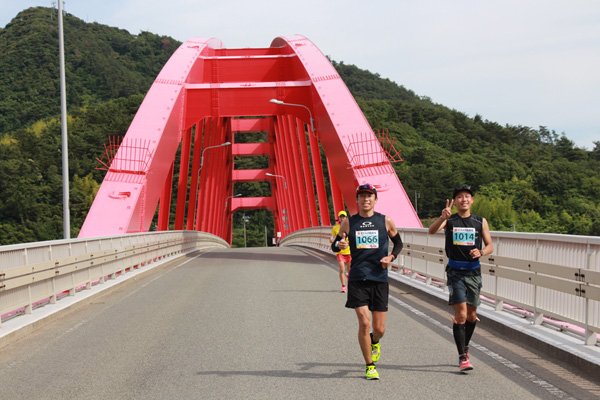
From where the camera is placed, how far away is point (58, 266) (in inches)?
413

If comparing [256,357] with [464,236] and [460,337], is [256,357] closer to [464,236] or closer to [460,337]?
[460,337]

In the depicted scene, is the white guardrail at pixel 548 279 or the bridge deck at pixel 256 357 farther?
the white guardrail at pixel 548 279

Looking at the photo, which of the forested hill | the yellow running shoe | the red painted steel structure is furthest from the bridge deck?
the forested hill

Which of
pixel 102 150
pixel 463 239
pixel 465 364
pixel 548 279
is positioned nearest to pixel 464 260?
pixel 463 239

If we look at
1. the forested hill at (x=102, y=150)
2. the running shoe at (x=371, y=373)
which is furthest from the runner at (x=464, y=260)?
the forested hill at (x=102, y=150)

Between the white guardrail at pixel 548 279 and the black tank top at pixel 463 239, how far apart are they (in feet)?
3.69

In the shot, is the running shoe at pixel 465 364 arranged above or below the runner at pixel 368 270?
below

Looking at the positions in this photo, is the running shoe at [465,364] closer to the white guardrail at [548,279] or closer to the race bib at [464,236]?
the race bib at [464,236]

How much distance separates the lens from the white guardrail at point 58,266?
8.60m

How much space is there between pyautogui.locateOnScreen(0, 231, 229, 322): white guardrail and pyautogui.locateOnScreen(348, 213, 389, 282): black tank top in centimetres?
432

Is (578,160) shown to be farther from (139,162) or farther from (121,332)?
(121,332)

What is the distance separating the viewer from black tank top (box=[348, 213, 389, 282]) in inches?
233

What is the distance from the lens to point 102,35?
132750 mm

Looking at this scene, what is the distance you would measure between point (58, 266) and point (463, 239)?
6486 millimetres
